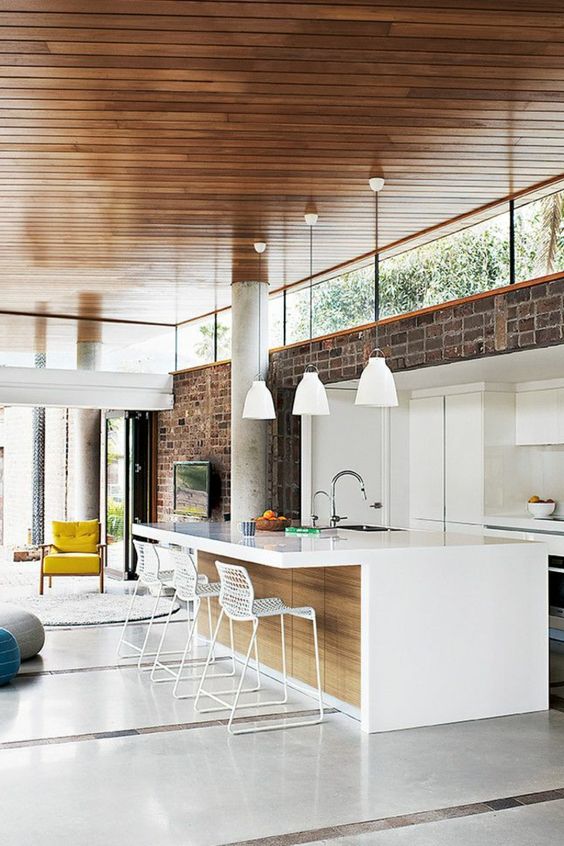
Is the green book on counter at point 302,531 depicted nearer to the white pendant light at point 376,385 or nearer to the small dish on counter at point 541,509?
the white pendant light at point 376,385

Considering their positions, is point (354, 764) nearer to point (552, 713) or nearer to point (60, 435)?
point (552, 713)

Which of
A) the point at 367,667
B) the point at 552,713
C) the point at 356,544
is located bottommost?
the point at 552,713

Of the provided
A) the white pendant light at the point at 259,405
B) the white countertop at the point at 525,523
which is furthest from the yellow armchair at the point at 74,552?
the white countertop at the point at 525,523

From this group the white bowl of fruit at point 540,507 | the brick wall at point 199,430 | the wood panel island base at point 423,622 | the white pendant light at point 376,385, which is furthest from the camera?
the brick wall at point 199,430

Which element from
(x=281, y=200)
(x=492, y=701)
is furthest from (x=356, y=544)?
(x=281, y=200)

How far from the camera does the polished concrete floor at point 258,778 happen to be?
360cm

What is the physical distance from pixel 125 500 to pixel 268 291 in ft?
13.4

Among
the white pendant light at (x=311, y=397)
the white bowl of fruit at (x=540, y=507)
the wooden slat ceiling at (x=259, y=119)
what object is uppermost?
the wooden slat ceiling at (x=259, y=119)

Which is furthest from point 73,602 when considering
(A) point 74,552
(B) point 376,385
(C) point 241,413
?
(B) point 376,385

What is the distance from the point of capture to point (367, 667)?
5.09 meters

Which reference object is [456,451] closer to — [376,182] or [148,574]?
[148,574]

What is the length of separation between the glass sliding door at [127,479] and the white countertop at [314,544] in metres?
4.84

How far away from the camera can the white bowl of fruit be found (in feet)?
26.5

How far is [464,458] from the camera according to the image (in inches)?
335
